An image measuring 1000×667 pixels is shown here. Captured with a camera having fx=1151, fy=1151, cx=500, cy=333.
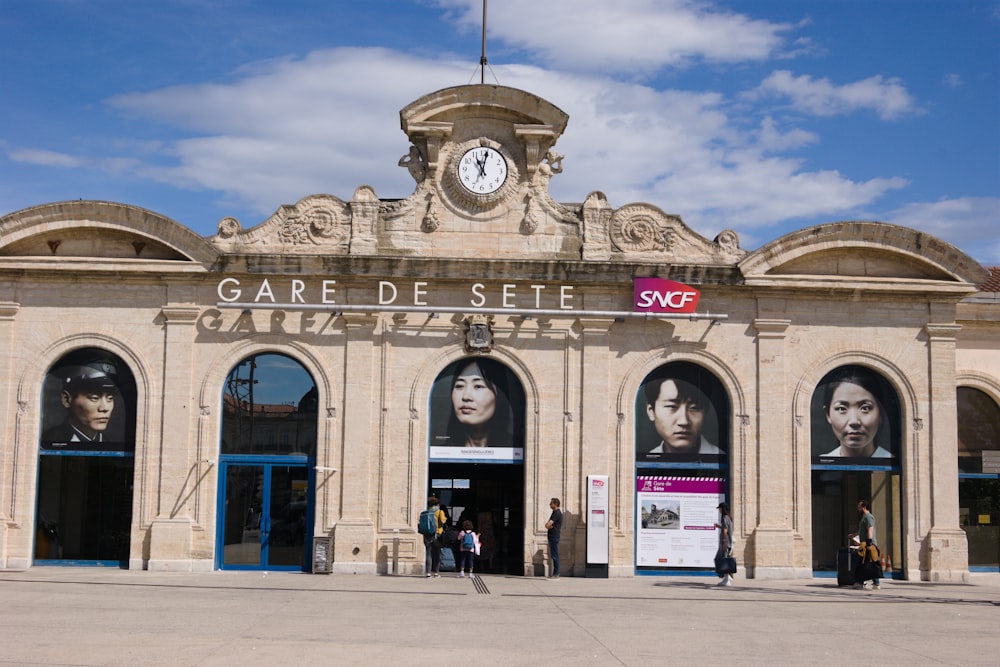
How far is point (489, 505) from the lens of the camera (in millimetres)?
27328

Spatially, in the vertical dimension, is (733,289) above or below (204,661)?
above

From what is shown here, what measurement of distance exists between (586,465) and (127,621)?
1194 cm

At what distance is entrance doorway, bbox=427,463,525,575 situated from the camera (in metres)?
27.0

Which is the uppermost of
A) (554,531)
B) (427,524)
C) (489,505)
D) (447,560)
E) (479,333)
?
(479,333)

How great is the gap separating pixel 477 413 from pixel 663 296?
5.05 metres

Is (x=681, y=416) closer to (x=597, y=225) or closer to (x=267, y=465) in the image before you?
(x=597, y=225)

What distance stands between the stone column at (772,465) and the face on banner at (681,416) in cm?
91

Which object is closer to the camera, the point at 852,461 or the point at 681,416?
the point at 681,416

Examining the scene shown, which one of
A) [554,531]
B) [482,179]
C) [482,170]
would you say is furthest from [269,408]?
[482,170]

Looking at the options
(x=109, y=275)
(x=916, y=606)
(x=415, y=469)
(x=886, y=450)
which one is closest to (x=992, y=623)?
(x=916, y=606)

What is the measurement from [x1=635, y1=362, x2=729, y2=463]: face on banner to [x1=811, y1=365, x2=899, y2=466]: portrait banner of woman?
2342 millimetres

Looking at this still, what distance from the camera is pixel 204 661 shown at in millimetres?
13688

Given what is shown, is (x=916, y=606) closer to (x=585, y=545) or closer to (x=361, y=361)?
(x=585, y=545)

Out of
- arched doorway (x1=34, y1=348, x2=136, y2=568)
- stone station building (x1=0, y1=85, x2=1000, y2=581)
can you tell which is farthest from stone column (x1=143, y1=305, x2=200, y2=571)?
arched doorway (x1=34, y1=348, x2=136, y2=568)
